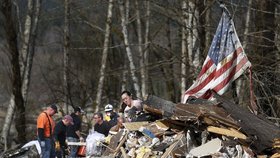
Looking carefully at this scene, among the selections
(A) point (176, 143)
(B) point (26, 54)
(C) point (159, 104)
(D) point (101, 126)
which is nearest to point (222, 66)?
(C) point (159, 104)

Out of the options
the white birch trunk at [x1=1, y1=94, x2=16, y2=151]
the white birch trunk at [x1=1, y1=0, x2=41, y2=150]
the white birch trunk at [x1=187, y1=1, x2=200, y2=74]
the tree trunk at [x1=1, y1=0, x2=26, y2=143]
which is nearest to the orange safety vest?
the white birch trunk at [x1=187, y1=1, x2=200, y2=74]

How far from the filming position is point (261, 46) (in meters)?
19.3

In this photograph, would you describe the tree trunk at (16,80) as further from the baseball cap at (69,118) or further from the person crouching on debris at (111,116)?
the person crouching on debris at (111,116)

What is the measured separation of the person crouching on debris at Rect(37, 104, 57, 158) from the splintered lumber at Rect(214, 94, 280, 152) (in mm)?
4616

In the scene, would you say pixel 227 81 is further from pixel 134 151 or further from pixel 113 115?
pixel 113 115

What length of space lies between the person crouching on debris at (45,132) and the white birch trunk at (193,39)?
5593mm

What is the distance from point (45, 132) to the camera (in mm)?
15539

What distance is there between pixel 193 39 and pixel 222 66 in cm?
678

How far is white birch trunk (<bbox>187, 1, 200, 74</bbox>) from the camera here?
19797 millimetres

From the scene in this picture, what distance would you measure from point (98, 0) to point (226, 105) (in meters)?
14.2

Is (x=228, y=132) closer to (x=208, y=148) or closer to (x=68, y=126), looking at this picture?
(x=208, y=148)

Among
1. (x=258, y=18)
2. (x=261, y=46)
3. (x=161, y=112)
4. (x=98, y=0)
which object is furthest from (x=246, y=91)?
(x=98, y=0)

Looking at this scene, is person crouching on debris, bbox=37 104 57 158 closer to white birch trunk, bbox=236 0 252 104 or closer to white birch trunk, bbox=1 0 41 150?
white birch trunk, bbox=236 0 252 104

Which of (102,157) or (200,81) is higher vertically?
(200,81)
